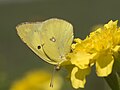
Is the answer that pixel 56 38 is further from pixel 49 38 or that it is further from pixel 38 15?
pixel 38 15

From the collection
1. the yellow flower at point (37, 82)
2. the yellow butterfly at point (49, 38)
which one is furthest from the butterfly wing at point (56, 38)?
the yellow flower at point (37, 82)

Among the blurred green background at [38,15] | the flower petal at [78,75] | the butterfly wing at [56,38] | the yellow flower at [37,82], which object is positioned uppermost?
the butterfly wing at [56,38]

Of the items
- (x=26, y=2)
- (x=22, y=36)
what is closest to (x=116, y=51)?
(x=22, y=36)

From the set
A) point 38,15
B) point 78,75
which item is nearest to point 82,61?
point 78,75

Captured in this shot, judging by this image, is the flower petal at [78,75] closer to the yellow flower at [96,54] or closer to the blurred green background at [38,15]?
the yellow flower at [96,54]

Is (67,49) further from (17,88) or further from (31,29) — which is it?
(17,88)

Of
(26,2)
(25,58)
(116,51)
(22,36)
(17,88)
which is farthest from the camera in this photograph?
(26,2)
